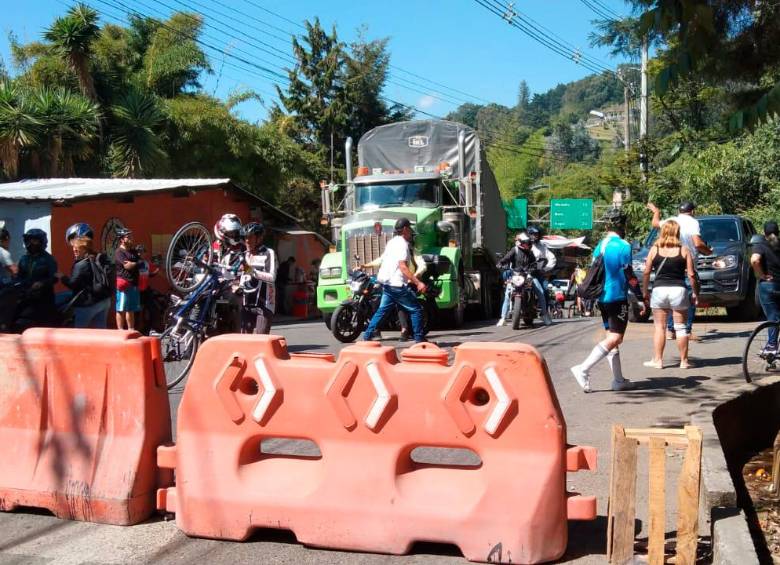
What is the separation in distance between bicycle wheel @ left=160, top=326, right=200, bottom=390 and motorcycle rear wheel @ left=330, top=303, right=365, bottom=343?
4343 mm

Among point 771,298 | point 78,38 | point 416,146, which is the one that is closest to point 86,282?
point 771,298

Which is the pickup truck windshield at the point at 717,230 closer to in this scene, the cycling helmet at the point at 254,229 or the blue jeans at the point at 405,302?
the blue jeans at the point at 405,302

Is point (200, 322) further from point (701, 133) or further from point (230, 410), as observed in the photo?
point (701, 133)

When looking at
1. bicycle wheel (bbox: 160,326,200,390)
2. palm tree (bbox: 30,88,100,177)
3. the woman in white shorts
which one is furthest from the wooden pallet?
A: palm tree (bbox: 30,88,100,177)

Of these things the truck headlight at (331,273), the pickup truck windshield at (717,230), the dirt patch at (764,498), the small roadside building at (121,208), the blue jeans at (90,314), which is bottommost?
the dirt patch at (764,498)

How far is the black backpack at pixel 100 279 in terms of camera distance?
935 cm

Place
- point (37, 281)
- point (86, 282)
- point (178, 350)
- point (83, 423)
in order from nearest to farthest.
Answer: point (83, 423), point (37, 281), point (86, 282), point (178, 350)

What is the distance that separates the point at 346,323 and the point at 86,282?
5359mm

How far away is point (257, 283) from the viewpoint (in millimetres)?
9500

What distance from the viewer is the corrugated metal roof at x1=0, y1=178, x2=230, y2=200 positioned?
16794mm

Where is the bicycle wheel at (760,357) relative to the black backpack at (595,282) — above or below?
below

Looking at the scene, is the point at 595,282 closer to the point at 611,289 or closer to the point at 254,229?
the point at 611,289

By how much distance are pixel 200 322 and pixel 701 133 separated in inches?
1055

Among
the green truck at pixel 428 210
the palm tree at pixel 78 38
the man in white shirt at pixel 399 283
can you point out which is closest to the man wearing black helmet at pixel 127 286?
the man in white shirt at pixel 399 283
